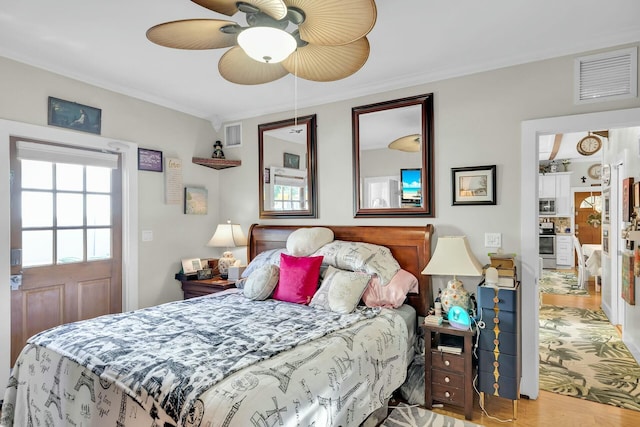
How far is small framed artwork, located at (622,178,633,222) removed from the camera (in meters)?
3.66

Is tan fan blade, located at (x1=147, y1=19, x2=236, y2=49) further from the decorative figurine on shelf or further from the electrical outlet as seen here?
the decorative figurine on shelf

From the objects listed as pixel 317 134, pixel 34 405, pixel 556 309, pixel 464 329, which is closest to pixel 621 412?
pixel 464 329

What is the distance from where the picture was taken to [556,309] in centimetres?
517

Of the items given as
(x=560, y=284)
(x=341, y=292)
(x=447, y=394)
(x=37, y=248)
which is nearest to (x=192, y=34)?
(x=341, y=292)

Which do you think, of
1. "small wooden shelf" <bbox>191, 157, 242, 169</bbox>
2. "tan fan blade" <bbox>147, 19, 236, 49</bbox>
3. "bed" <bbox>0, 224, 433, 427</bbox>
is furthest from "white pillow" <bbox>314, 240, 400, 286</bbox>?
"tan fan blade" <bbox>147, 19, 236, 49</bbox>

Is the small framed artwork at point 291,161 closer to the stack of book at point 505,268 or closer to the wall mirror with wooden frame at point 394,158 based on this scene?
the wall mirror with wooden frame at point 394,158

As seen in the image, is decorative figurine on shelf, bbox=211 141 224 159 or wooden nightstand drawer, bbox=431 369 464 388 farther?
decorative figurine on shelf, bbox=211 141 224 159

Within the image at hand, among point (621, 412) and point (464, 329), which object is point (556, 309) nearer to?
point (621, 412)

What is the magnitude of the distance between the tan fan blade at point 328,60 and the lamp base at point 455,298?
1671 millimetres

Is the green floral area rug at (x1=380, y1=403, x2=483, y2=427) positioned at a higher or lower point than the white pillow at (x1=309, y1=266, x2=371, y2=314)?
lower

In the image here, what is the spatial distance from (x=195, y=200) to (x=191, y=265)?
73 cm

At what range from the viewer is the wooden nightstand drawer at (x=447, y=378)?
8.19ft

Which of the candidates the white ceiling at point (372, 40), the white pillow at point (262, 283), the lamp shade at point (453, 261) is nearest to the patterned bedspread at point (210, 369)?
the white pillow at point (262, 283)

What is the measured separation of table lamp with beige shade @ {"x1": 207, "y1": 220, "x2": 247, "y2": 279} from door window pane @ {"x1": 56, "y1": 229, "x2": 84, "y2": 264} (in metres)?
1.21
